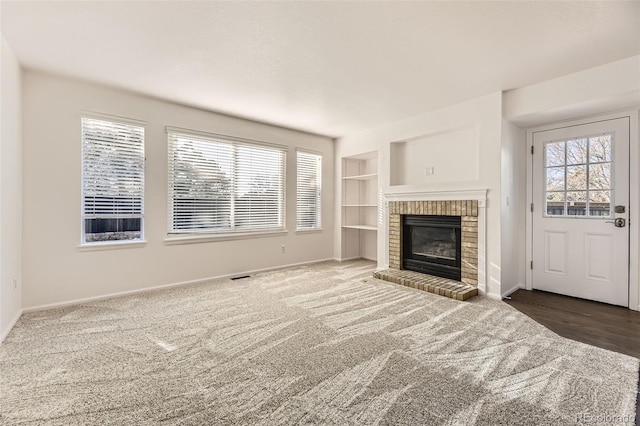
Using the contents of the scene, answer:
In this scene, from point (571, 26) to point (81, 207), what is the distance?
209 inches

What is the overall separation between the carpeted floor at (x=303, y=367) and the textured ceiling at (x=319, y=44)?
8.72 feet

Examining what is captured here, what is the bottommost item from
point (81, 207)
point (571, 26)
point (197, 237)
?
point (197, 237)

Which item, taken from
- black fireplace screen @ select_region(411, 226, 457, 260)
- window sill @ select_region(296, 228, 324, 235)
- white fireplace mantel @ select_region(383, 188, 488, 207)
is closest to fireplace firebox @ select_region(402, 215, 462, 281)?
black fireplace screen @ select_region(411, 226, 457, 260)

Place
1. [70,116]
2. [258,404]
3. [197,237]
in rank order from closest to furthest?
[258,404]
[70,116]
[197,237]

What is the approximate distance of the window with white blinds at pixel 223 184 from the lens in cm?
441

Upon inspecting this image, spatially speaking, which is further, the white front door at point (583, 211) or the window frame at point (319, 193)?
the window frame at point (319, 193)

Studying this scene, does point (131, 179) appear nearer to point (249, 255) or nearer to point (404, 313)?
point (249, 255)

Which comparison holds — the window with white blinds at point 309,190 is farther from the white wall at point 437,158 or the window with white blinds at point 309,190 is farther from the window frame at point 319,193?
the white wall at point 437,158

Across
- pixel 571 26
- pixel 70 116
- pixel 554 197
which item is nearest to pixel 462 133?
pixel 554 197

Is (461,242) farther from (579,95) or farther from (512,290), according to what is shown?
(579,95)

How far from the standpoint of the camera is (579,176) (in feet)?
12.9

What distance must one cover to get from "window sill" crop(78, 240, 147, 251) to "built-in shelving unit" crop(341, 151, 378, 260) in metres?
3.77

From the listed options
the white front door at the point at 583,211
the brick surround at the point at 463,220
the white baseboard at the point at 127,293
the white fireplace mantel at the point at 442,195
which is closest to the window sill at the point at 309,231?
the white baseboard at the point at 127,293

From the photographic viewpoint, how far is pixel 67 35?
261 cm
